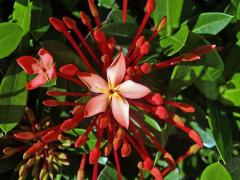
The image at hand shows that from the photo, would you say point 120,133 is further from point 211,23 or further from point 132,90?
point 211,23

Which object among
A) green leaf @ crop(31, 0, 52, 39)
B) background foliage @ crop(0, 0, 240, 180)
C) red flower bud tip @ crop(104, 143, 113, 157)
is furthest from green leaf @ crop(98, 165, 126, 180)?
green leaf @ crop(31, 0, 52, 39)

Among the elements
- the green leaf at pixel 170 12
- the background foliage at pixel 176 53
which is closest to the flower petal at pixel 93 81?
the background foliage at pixel 176 53

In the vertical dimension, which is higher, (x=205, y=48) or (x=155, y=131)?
(x=205, y=48)

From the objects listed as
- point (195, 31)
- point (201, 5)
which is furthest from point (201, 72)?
point (201, 5)

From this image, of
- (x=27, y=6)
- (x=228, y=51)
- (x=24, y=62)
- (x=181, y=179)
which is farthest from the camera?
(x=181, y=179)

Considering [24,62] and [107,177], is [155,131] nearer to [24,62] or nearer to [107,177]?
[107,177]

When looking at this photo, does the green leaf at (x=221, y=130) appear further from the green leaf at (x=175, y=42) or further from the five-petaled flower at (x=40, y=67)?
the five-petaled flower at (x=40, y=67)

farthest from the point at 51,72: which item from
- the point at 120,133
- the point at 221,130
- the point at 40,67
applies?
the point at 221,130
